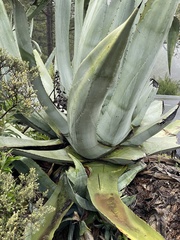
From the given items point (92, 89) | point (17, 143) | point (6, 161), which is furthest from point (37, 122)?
point (92, 89)

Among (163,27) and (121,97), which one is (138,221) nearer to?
(121,97)

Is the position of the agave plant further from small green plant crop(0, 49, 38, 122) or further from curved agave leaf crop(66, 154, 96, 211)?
small green plant crop(0, 49, 38, 122)

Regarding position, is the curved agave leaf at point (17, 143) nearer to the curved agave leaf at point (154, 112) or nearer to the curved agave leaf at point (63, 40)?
the curved agave leaf at point (63, 40)

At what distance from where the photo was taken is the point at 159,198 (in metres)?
1.98

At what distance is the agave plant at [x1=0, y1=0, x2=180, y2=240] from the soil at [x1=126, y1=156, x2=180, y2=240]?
81 millimetres

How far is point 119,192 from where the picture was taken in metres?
1.95

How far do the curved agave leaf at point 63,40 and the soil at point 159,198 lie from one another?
678 mm

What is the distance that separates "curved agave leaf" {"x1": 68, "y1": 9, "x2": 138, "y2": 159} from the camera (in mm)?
1411

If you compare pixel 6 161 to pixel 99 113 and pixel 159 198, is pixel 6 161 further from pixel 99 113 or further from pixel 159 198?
pixel 159 198

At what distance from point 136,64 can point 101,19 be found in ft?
1.24

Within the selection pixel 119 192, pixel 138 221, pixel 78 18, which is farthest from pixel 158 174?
pixel 78 18

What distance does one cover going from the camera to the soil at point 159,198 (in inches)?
75.0

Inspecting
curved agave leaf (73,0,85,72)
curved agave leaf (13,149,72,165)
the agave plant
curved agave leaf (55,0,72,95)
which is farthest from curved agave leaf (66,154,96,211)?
curved agave leaf (73,0,85,72)

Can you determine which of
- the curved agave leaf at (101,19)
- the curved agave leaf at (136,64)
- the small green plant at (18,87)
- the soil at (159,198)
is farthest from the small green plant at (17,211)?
the curved agave leaf at (101,19)
